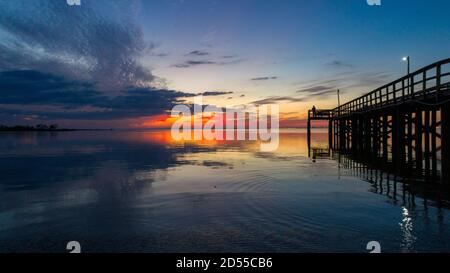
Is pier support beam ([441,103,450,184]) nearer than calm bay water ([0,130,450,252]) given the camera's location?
No

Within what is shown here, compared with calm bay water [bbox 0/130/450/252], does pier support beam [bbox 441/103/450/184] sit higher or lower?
higher

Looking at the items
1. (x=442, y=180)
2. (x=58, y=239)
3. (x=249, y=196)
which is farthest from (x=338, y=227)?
(x=442, y=180)

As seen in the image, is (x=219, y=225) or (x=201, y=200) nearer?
(x=219, y=225)

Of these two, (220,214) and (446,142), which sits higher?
(446,142)

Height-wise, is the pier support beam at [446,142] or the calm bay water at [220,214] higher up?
the pier support beam at [446,142]

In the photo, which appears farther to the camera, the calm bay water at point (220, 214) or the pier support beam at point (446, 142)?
the pier support beam at point (446, 142)

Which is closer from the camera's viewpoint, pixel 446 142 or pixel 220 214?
pixel 220 214

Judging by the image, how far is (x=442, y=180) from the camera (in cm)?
1265
